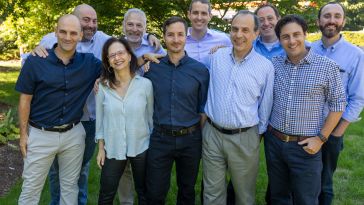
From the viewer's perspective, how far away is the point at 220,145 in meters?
4.05

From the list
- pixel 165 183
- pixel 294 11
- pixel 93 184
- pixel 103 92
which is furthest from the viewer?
pixel 294 11

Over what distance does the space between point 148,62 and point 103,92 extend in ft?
1.99

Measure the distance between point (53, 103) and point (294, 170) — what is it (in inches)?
97.0

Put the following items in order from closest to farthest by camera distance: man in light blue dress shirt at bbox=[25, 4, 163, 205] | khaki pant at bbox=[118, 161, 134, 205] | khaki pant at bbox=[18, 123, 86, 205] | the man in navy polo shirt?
1. the man in navy polo shirt
2. khaki pant at bbox=[18, 123, 86, 205]
3. man in light blue dress shirt at bbox=[25, 4, 163, 205]
4. khaki pant at bbox=[118, 161, 134, 205]

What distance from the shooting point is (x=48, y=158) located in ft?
13.3

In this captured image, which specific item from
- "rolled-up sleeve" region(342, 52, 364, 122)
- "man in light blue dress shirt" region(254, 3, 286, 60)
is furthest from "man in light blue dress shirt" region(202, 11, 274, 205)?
"rolled-up sleeve" region(342, 52, 364, 122)

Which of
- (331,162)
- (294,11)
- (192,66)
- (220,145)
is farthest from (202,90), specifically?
(294,11)

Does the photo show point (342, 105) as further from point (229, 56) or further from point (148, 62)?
point (148, 62)

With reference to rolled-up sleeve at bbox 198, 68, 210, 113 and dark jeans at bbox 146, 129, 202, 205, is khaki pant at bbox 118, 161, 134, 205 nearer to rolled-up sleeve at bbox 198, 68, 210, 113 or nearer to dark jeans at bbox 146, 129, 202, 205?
dark jeans at bbox 146, 129, 202, 205

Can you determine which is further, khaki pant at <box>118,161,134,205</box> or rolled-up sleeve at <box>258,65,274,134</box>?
khaki pant at <box>118,161,134,205</box>

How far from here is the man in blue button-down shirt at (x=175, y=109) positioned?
3990 millimetres

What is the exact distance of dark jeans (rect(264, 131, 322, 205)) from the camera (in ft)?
12.2

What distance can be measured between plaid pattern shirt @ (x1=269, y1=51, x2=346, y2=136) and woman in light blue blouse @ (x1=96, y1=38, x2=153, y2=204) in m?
1.34

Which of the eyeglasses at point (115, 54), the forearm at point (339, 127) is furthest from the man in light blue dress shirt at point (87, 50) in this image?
the forearm at point (339, 127)
